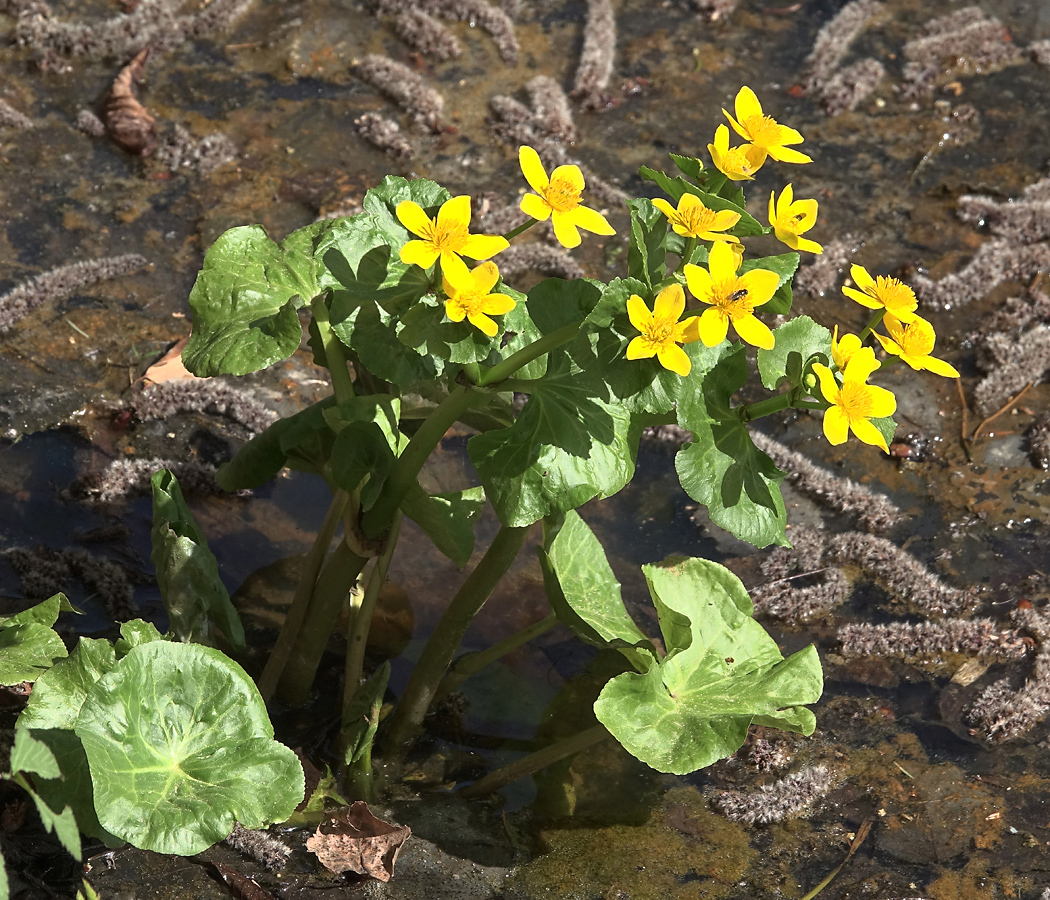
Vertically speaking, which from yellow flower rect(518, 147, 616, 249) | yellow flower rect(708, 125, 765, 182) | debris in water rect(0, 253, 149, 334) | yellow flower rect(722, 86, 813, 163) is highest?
Answer: yellow flower rect(722, 86, 813, 163)

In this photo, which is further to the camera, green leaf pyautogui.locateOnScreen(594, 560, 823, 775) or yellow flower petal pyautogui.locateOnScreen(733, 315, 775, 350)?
green leaf pyautogui.locateOnScreen(594, 560, 823, 775)

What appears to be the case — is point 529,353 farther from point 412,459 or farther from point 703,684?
point 703,684

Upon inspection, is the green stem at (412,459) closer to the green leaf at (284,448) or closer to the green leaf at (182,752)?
the green leaf at (284,448)

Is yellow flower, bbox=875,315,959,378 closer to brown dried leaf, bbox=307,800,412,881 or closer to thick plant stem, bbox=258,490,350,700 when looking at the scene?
thick plant stem, bbox=258,490,350,700

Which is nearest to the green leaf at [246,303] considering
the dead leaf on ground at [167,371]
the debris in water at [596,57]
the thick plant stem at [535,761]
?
the thick plant stem at [535,761]

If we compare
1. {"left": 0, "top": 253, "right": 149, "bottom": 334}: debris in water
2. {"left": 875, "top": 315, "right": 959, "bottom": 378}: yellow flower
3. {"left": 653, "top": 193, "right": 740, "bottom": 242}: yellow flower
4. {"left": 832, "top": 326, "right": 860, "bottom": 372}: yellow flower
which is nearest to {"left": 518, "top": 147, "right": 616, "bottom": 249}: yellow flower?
{"left": 653, "top": 193, "right": 740, "bottom": 242}: yellow flower

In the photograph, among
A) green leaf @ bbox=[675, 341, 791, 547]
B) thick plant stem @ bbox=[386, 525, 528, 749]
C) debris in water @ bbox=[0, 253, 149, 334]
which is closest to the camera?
green leaf @ bbox=[675, 341, 791, 547]
